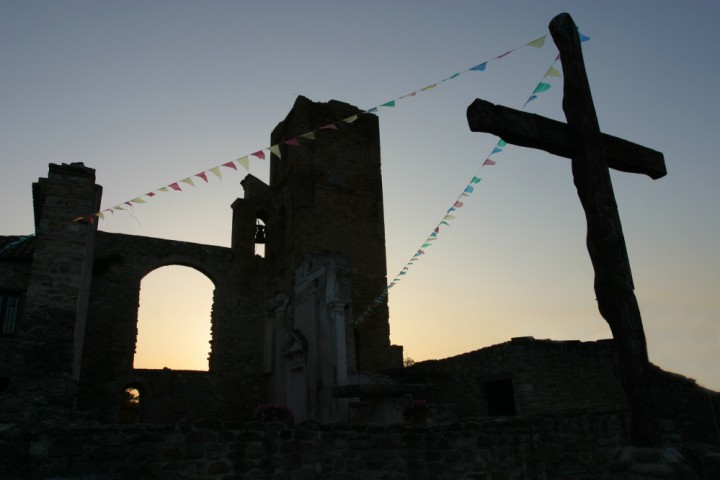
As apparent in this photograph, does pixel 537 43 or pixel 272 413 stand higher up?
pixel 537 43

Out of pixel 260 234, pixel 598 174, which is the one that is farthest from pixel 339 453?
pixel 260 234

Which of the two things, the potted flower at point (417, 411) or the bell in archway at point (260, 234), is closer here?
the potted flower at point (417, 411)

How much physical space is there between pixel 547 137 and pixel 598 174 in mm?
576

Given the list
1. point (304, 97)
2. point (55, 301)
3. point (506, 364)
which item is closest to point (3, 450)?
point (55, 301)

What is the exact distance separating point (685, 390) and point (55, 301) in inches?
575

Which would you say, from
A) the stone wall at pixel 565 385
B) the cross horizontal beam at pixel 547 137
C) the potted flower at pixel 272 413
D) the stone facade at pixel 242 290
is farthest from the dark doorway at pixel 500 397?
the cross horizontal beam at pixel 547 137

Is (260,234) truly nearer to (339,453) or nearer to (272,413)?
(272,413)

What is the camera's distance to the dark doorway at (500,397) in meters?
13.7

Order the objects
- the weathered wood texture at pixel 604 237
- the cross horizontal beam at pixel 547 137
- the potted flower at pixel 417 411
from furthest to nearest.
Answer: the potted flower at pixel 417 411
the cross horizontal beam at pixel 547 137
the weathered wood texture at pixel 604 237

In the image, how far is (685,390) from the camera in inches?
538

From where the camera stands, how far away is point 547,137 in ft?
16.4

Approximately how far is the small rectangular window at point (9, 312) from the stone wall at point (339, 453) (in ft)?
27.9

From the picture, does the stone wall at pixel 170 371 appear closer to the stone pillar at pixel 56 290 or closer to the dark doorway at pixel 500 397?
→ the stone pillar at pixel 56 290

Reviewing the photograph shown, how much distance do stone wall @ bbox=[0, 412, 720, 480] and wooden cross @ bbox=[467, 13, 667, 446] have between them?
605 mm
